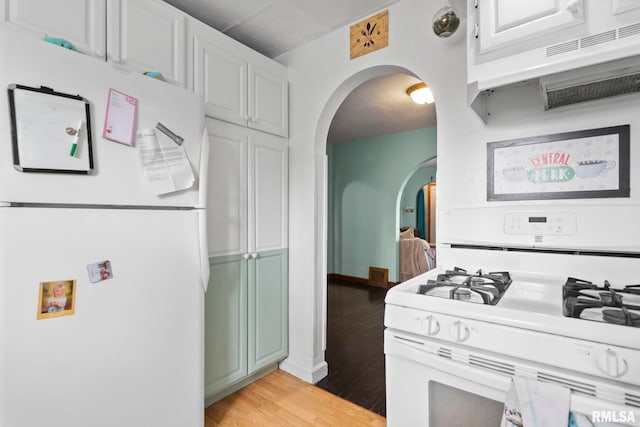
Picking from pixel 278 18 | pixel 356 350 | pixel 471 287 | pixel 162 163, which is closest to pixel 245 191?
pixel 162 163

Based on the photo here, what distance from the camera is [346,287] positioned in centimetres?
491

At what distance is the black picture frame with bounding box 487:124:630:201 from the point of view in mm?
1179

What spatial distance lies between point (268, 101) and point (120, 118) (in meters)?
1.15

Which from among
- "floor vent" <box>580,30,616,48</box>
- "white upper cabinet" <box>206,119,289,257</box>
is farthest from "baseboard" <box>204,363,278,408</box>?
"floor vent" <box>580,30,616,48</box>

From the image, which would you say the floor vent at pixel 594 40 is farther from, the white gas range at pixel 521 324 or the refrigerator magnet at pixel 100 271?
the refrigerator magnet at pixel 100 271

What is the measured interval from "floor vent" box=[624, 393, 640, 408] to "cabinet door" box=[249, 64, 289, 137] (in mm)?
2082

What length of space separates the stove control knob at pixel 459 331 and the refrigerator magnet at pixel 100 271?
1.28m

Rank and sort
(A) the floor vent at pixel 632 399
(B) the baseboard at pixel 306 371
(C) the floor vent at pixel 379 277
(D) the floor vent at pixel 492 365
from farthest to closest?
(C) the floor vent at pixel 379 277, (B) the baseboard at pixel 306 371, (D) the floor vent at pixel 492 365, (A) the floor vent at pixel 632 399

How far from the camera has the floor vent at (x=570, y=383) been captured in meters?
0.76

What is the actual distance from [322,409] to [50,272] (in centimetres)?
162

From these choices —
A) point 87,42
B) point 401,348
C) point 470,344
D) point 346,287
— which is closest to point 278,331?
point 401,348

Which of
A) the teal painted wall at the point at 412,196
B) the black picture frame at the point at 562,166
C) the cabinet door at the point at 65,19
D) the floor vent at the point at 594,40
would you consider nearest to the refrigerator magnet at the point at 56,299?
the cabinet door at the point at 65,19

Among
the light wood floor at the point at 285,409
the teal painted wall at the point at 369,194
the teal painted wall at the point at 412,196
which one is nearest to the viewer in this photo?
the light wood floor at the point at 285,409

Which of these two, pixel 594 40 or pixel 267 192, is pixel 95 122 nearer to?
pixel 267 192
